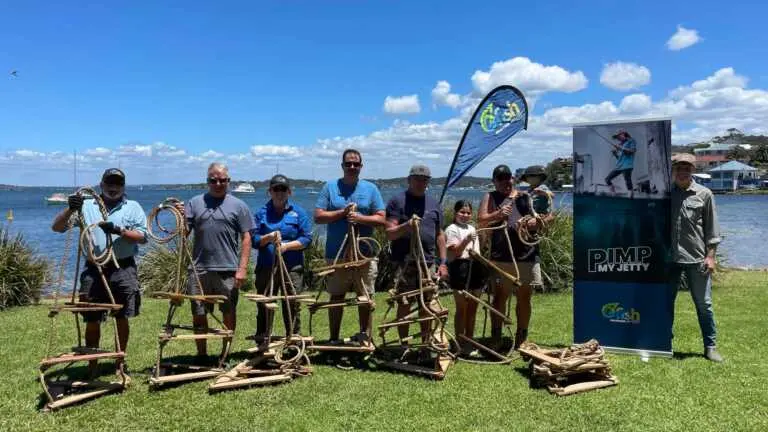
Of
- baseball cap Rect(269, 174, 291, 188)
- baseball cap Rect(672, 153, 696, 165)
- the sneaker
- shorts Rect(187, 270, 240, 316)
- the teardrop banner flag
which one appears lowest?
the sneaker

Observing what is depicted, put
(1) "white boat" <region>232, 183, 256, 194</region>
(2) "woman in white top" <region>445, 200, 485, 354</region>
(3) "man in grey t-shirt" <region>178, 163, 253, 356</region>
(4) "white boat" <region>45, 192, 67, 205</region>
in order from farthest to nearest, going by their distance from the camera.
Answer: (1) "white boat" <region>232, 183, 256, 194</region>, (2) "woman in white top" <region>445, 200, 485, 354</region>, (3) "man in grey t-shirt" <region>178, 163, 253, 356</region>, (4) "white boat" <region>45, 192, 67, 205</region>

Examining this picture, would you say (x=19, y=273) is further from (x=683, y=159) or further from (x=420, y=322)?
(x=683, y=159)

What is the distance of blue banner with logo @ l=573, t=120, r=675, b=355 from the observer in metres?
5.11

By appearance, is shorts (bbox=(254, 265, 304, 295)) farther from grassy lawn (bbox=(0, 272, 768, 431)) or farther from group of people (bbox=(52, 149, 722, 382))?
grassy lawn (bbox=(0, 272, 768, 431))

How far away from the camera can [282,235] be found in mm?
5102

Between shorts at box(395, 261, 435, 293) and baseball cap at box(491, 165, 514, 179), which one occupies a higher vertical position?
baseball cap at box(491, 165, 514, 179)

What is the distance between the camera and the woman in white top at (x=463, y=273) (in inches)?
211

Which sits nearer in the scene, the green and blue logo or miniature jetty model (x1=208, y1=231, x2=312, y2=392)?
miniature jetty model (x1=208, y1=231, x2=312, y2=392)

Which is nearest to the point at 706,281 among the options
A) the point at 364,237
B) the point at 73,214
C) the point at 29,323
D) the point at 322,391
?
the point at 364,237

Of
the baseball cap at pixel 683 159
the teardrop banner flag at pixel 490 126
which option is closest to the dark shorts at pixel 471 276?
the baseball cap at pixel 683 159

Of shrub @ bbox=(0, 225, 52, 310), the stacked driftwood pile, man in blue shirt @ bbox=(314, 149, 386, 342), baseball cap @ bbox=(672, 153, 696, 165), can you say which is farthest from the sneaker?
shrub @ bbox=(0, 225, 52, 310)

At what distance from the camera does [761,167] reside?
9050 cm

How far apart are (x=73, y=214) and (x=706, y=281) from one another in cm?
558

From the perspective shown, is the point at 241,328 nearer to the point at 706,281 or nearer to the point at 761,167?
the point at 706,281
